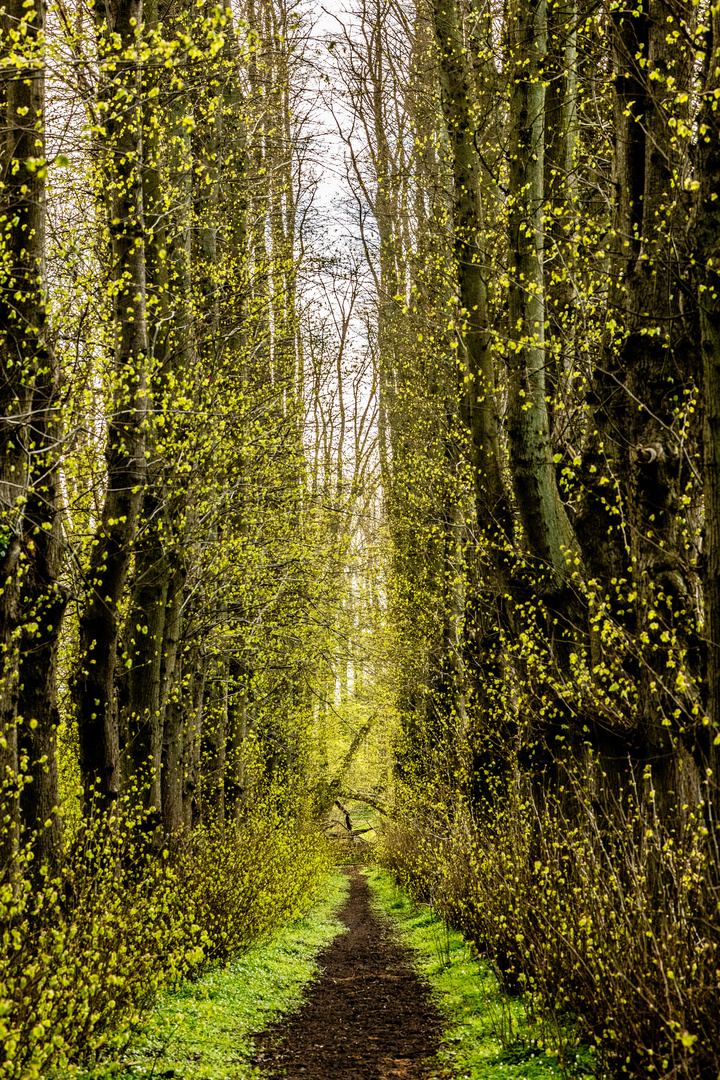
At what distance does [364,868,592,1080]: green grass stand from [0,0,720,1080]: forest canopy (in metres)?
0.27

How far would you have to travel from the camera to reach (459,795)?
12438mm

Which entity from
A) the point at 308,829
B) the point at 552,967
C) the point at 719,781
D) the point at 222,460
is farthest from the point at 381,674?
the point at 719,781

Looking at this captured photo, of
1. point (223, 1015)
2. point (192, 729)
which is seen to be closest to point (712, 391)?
point (223, 1015)

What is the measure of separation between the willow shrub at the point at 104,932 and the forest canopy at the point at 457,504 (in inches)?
2.1

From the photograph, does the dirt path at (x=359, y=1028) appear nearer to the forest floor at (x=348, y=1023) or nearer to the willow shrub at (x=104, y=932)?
the forest floor at (x=348, y=1023)

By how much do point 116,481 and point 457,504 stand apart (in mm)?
7251

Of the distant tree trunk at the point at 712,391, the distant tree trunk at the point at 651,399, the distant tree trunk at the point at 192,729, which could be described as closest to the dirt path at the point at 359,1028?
the distant tree trunk at the point at 192,729

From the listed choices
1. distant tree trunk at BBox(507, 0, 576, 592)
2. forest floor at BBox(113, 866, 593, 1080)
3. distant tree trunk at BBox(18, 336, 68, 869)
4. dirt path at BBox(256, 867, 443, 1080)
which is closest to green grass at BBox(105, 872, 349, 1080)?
forest floor at BBox(113, 866, 593, 1080)

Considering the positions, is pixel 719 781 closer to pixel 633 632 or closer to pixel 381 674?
pixel 633 632

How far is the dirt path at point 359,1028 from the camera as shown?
645 centimetres

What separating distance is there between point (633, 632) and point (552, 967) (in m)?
2.51

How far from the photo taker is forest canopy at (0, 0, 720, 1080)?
Result: 15.0 feet

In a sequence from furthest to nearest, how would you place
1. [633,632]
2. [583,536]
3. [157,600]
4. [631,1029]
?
[157,600]
[583,536]
[633,632]
[631,1029]

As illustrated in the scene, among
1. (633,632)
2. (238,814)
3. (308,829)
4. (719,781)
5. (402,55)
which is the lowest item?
(308,829)
